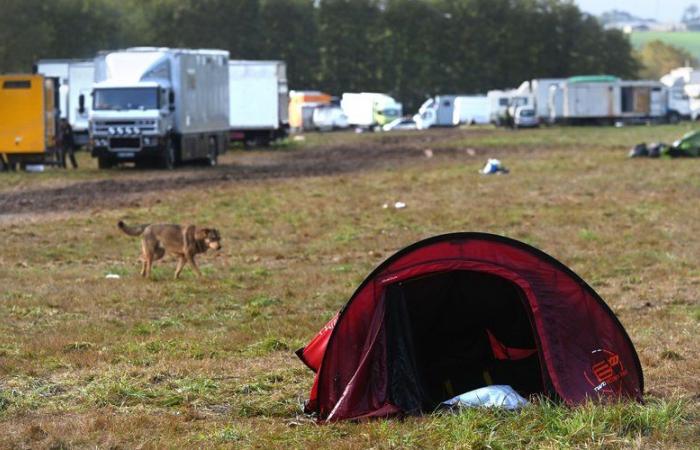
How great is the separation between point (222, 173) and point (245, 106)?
17.4 m

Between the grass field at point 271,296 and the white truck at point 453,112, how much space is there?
59.6 meters

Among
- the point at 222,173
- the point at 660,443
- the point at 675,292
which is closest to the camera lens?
the point at 660,443

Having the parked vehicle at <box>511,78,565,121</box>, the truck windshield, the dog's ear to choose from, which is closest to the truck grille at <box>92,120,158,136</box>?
the truck windshield

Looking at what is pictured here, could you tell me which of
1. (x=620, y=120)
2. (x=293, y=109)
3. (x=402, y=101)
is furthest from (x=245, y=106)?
(x=402, y=101)

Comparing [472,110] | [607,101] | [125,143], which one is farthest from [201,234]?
[472,110]

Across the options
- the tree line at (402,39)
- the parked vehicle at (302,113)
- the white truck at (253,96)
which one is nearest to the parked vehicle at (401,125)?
the parked vehicle at (302,113)

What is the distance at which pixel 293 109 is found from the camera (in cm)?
9206

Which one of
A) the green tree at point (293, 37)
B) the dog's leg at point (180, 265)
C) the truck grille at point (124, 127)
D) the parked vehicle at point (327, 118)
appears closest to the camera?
the dog's leg at point (180, 265)

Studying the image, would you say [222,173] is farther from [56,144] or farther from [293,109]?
[293,109]

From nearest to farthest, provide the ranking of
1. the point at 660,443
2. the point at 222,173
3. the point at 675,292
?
the point at 660,443 → the point at 675,292 → the point at 222,173

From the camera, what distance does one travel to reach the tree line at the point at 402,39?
103375 millimetres

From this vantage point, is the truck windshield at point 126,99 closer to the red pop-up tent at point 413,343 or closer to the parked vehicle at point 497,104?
the red pop-up tent at point 413,343

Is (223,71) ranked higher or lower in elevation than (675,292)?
higher

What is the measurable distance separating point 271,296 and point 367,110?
82.2 meters
